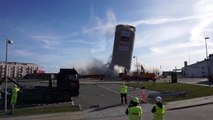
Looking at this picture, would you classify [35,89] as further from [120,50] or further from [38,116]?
[120,50]

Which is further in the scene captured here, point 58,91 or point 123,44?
point 123,44

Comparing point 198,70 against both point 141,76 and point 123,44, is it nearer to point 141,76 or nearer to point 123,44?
point 123,44

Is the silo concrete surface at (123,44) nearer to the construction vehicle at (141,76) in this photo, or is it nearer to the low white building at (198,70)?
the construction vehicle at (141,76)

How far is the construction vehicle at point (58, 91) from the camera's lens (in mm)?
30516

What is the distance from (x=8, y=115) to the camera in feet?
73.9

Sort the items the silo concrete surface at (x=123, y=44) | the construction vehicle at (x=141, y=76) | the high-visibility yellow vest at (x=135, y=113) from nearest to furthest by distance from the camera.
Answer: the high-visibility yellow vest at (x=135, y=113), the construction vehicle at (x=141, y=76), the silo concrete surface at (x=123, y=44)

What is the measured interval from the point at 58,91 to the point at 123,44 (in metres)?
60.4

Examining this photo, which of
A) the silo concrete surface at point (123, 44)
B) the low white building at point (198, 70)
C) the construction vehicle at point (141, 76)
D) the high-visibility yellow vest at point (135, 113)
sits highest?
the silo concrete surface at point (123, 44)

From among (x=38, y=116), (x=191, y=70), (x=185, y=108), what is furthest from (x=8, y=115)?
(x=191, y=70)

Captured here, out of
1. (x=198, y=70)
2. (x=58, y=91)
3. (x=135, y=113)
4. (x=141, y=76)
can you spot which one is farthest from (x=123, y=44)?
(x=135, y=113)

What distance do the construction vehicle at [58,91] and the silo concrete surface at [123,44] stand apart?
194ft

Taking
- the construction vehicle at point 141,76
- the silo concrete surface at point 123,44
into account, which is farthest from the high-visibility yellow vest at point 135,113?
the silo concrete surface at point 123,44

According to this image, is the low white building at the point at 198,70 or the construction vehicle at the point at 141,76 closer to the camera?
the construction vehicle at the point at 141,76

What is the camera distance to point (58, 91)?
31047 mm
